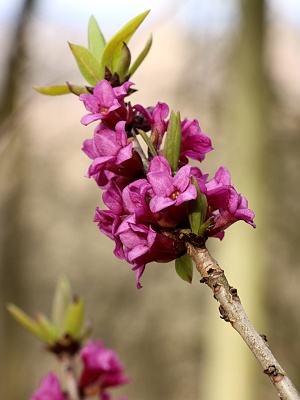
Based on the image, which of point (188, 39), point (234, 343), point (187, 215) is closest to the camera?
point (187, 215)

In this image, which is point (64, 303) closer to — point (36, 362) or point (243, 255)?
point (243, 255)

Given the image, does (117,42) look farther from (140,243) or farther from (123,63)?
(140,243)

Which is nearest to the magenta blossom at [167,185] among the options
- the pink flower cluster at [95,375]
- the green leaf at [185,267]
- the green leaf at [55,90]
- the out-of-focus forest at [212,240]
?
the green leaf at [185,267]

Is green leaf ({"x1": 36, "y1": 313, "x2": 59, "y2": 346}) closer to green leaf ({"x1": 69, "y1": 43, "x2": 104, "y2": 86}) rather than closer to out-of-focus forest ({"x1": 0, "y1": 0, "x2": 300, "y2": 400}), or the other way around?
green leaf ({"x1": 69, "y1": 43, "x2": 104, "y2": 86})

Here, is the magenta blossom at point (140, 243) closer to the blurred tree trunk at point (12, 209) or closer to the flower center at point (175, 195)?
the flower center at point (175, 195)

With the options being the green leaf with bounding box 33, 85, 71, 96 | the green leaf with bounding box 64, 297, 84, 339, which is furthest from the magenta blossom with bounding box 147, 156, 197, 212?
the green leaf with bounding box 64, 297, 84, 339

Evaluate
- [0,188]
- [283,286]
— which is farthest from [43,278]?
[283,286]
